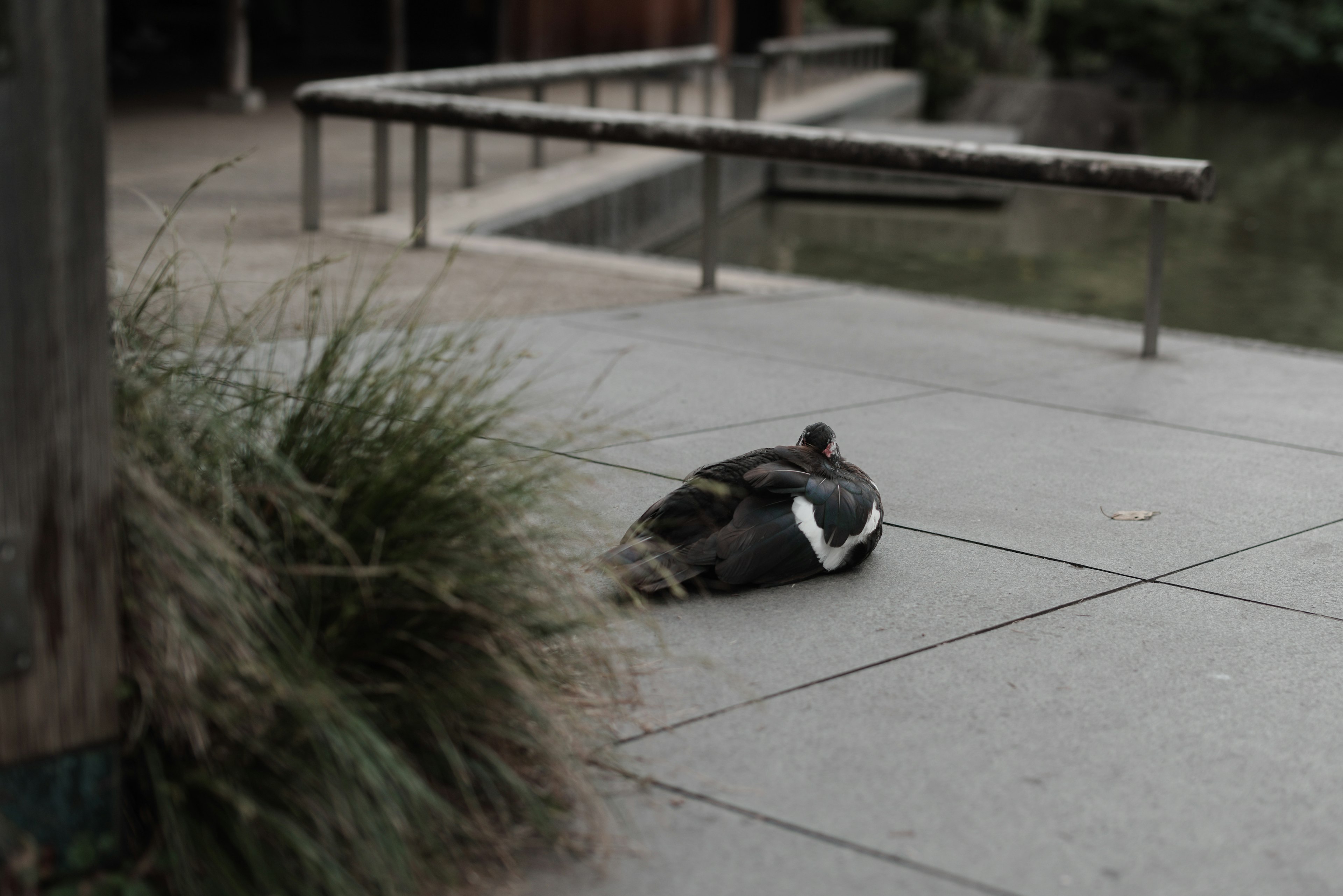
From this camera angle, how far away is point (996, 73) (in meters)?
31.8

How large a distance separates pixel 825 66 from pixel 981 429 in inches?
824

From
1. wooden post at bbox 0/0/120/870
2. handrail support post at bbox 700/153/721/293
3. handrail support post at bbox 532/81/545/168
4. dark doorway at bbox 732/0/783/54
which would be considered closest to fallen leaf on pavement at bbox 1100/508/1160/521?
wooden post at bbox 0/0/120/870

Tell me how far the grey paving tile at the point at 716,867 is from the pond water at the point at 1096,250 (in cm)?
909

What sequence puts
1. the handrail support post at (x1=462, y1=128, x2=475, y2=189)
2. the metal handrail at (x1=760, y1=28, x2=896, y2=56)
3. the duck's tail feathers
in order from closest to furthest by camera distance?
the duck's tail feathers < the handrail support post at (x1=462, y1=128, x2=475, y2=189) < the metal handrail at (x1=760, y1=28, x2=896, y2=56)

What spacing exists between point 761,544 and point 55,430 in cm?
198

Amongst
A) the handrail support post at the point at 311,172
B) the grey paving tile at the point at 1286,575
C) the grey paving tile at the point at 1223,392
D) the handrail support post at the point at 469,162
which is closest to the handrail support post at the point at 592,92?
the handrail support post at the point at 469,162

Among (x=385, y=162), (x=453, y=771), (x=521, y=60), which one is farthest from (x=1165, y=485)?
(x=521, y=60)

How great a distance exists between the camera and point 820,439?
413 cm

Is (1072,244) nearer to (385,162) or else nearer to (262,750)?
(385,162)

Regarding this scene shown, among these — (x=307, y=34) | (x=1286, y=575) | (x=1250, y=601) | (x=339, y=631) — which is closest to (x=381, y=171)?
(x=1286, y=575)

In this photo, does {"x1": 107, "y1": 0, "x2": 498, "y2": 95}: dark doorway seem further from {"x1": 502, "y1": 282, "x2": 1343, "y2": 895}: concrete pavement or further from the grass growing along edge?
the grass growing along edge

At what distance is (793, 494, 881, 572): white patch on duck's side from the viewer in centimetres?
398

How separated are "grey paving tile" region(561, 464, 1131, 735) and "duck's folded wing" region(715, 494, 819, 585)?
0.20 feet

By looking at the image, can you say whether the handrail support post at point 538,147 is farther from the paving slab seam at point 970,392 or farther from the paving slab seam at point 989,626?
the paving slab seam at point 989,626
